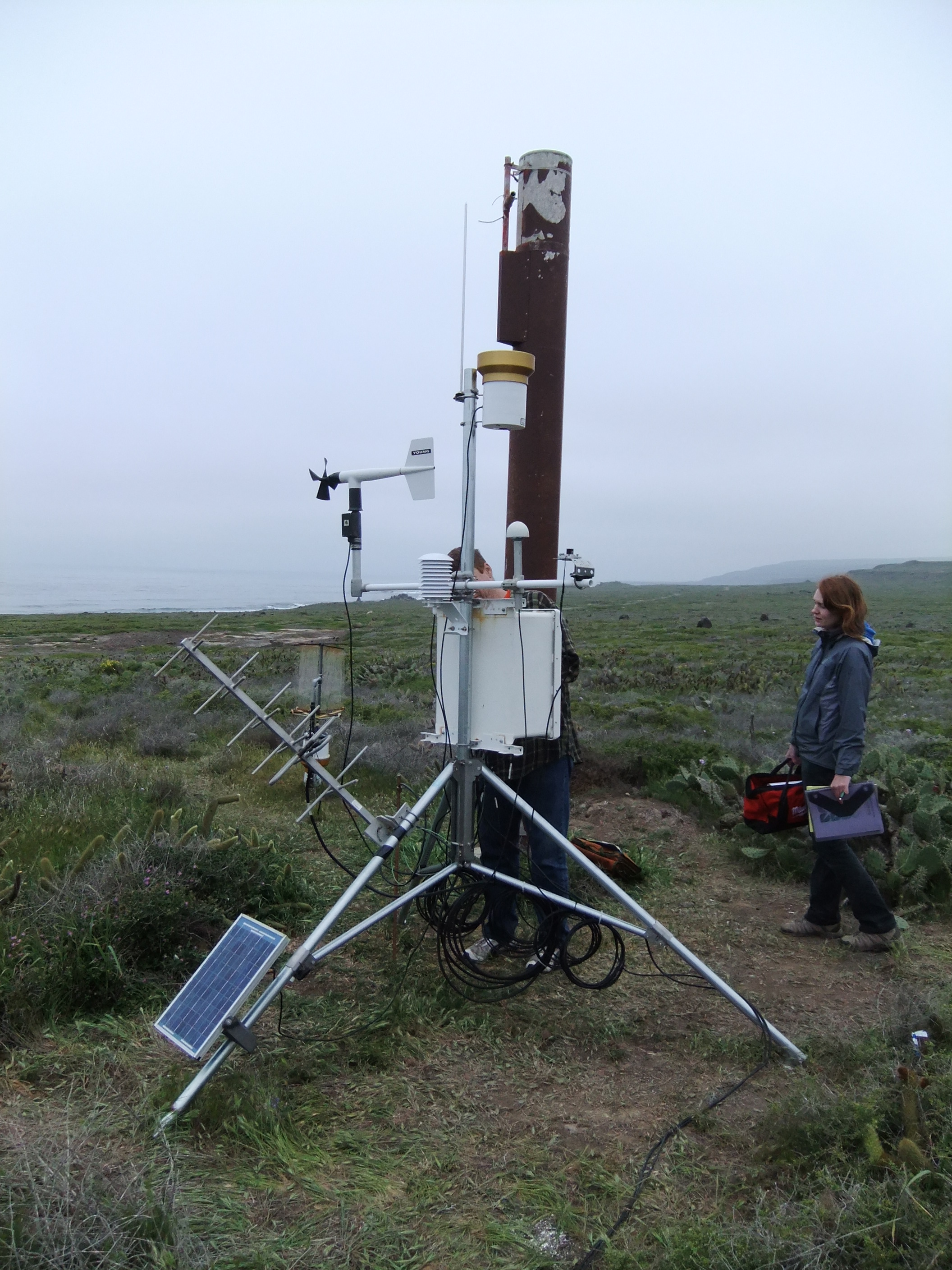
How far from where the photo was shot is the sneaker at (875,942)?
4676 millimetres

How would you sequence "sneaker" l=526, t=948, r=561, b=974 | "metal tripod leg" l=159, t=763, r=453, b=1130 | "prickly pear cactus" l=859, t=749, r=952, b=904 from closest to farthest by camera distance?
"metal tripod leg" l=159, t=763, r=453, b=1130 → "sneaker" l=526, t=948, r=561, b=974 → "prickly pear cactus" l=859, t=749, r=952, b=904

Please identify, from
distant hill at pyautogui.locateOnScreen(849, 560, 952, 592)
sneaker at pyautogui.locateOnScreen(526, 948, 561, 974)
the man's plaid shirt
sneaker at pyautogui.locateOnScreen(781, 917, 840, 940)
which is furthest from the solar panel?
distant hill at pyautogui.locateOnScreen(849, 560, 952, 592)

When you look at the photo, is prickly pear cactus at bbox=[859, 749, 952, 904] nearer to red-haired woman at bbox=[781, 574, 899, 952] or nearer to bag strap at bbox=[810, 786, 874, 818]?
red-haired woman at bbox=[781, 574, 899, 952]

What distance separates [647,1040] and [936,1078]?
3.82 ft

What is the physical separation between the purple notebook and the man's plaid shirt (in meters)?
1.23

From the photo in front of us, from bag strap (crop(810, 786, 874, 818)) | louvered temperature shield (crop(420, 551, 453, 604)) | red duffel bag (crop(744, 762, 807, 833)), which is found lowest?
red duffel bag (crop(744, 762, 807, 833))

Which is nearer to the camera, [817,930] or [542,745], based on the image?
[542,745]

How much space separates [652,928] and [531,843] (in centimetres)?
81

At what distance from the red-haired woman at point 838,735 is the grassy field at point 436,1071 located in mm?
208

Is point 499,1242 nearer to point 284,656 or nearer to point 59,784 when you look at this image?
point 59,784

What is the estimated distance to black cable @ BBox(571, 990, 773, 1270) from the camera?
2.55m

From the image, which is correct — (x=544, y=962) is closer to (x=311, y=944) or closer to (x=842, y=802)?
(x=311, y=944)

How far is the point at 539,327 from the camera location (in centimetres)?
550

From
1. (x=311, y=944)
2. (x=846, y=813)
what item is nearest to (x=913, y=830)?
(x=846, y=813)
